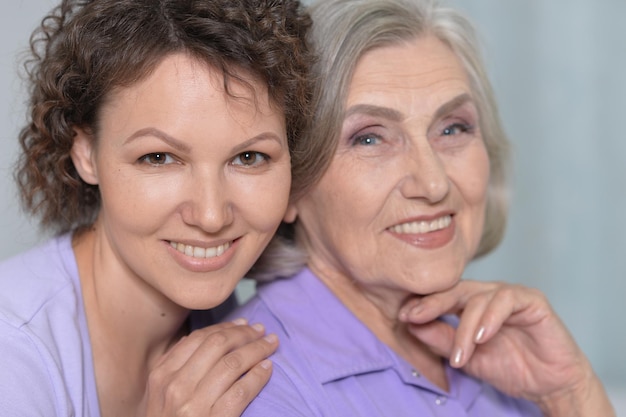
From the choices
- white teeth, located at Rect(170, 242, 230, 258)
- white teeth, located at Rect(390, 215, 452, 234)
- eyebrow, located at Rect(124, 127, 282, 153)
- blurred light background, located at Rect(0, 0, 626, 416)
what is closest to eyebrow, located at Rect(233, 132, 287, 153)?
eyebrow, located at Rect(124, 127, 282, 153)

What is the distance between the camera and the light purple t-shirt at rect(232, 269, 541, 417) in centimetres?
168

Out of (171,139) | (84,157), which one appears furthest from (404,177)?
(84,157)

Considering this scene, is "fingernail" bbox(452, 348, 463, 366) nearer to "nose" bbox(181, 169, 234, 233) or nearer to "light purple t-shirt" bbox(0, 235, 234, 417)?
"nose" bbox(181, 169, 234, 233)

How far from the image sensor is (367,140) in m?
1.81

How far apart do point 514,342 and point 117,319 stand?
3.01 ft

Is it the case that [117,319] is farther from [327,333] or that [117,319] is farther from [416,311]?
[416,311]

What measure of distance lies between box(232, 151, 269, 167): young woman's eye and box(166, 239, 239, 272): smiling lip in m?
0.16

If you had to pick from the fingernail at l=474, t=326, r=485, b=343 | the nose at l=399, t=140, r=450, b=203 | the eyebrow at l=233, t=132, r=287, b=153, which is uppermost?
the eyebrow at l=233, t=132, r=287, b=153

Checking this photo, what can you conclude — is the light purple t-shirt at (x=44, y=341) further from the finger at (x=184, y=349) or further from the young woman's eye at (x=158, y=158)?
the young woman's eye at (x=158, y=158)

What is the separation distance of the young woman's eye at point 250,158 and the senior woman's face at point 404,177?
0.19m

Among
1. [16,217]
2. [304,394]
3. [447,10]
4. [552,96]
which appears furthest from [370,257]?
[552,96]

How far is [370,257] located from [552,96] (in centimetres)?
183

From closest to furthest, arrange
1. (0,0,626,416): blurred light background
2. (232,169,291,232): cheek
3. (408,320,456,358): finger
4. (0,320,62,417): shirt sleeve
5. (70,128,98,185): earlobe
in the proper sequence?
(0,320,62,417): shirt sleeve < (232,169,291,232): cheek < (70,128,98,185): earlobe < (408,320,456,358): finger < (0,0,626,416): blurred light background

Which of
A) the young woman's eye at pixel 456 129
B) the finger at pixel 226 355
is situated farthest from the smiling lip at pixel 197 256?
the young woman's eye at pixel 456 129
